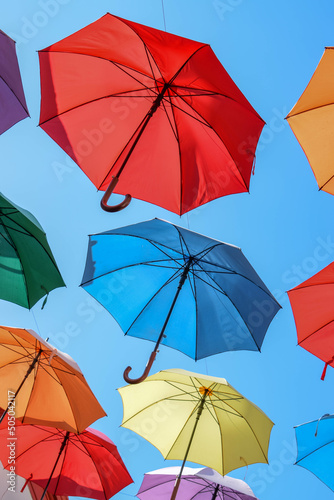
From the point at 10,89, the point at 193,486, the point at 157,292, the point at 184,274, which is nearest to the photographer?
the point at 10,89

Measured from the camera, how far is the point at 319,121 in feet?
18.5

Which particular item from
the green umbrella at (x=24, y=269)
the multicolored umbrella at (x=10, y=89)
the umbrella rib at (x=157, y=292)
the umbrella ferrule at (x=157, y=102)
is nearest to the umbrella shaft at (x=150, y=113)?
the umbrella ferrule at (x=157, y=102)

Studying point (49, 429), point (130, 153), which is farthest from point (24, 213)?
point (49, 429)

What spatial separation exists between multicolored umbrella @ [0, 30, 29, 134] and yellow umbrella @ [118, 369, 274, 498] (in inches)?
134

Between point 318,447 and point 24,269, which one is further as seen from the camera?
point 318,447

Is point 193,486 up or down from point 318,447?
down

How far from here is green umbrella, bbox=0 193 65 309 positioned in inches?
225

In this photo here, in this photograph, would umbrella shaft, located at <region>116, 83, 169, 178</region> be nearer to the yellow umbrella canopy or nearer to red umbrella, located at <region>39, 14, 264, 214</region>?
red umbrella, located at <region>39, 14, 264, 214</region>

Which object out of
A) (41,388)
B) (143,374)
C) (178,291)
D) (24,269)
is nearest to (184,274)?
(178,291)

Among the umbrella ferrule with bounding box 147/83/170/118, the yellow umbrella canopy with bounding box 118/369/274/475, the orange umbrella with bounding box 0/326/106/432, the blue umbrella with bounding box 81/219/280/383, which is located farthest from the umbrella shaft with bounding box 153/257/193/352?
the umbrella ferrule with bounding box 147/83/170/118

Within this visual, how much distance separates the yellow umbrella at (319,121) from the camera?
5.37 metres

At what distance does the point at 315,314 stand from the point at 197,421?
80.1 inches

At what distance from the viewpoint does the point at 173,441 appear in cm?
682

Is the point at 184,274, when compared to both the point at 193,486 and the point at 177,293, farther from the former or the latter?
the point at 193,486
